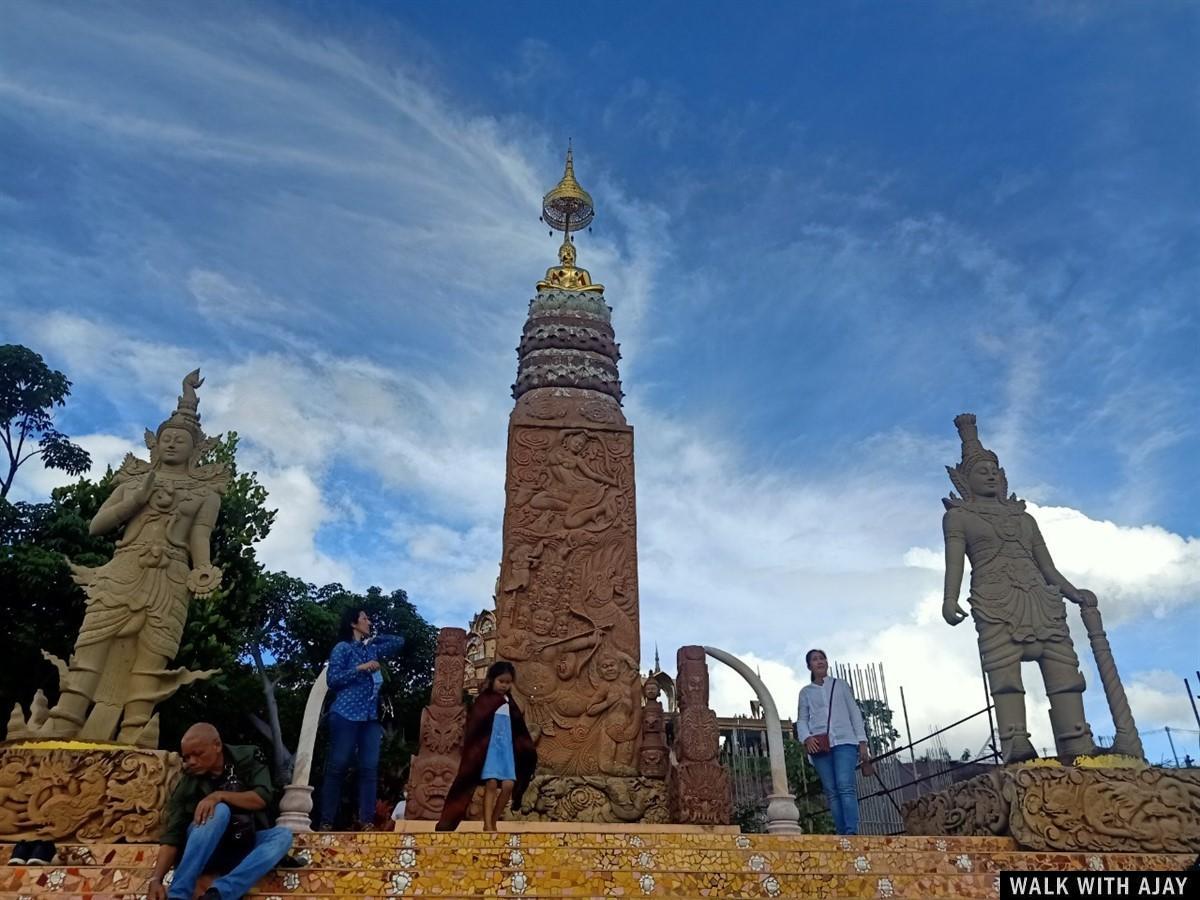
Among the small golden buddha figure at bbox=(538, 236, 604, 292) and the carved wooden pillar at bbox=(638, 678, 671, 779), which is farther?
the small golden buddha figure at bbox=(538, 236, 604, 292)

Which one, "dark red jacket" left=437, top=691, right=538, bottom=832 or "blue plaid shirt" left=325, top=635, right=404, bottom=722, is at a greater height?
"blue plaid shirt" left=325, top=635, right=404, bottom=722

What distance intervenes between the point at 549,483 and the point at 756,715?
24677 mm

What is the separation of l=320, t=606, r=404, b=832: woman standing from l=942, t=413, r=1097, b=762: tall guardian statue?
4.92 m

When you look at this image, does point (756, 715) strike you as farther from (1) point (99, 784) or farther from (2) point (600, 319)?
(1) point (99, 784)

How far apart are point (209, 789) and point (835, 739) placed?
4925 millimetres

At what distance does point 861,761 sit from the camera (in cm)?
697

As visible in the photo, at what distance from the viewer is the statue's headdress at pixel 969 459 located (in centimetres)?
782

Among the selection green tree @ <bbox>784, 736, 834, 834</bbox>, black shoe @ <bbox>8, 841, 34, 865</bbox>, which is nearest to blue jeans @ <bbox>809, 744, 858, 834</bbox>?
black shoe @ <bbox>8, 841, 34, 865</bbox>

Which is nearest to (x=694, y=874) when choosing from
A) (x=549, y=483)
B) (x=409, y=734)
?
(x=549, y=483)

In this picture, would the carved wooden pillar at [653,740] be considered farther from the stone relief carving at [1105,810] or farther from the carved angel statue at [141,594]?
the carved angel statue at [141,594]

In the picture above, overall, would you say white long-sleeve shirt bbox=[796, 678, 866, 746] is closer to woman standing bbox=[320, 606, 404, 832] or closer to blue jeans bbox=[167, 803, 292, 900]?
woman standing bbox=[320, 606, 404, 832]

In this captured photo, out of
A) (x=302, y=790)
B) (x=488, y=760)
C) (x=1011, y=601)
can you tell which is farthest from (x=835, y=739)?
(x=302, y=790)

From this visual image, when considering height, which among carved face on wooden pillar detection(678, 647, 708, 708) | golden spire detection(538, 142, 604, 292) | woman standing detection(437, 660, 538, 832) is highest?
golden spire detection(538, 142, 604, 292)

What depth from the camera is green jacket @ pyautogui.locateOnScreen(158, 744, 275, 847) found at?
407cm
